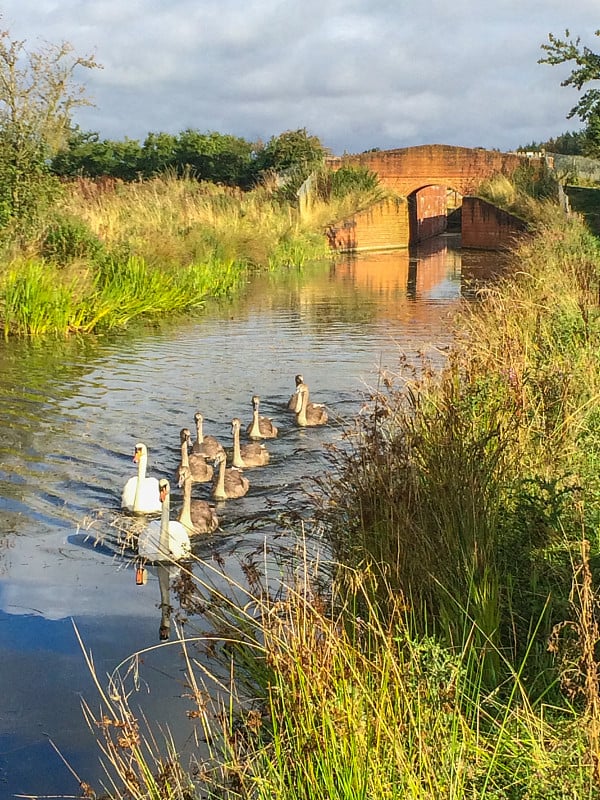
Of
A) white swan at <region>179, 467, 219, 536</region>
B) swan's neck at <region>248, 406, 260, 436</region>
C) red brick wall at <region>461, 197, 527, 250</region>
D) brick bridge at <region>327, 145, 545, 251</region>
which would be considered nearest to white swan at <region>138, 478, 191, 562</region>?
white swan at <region>179, 467, 219, 536</region>

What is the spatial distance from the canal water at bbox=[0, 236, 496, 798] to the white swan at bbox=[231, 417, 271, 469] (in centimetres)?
13

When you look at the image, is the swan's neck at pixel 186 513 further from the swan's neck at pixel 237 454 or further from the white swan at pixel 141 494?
the swan's neck at pixel 237 454

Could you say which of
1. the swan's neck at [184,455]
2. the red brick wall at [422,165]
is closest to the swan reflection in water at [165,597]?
the swan's neck at [184,455]

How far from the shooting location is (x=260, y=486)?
9.56 m

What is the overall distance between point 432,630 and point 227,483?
4787 mm

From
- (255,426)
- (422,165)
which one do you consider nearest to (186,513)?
(255,426)

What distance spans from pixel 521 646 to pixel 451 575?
1.45 ft

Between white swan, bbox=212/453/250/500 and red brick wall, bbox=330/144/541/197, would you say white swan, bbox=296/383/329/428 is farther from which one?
red brick wall, bbox=330/144/541/197

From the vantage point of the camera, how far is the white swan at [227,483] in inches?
357

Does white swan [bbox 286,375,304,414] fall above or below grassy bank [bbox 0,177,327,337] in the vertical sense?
below

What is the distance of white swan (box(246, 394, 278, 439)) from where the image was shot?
435 inches

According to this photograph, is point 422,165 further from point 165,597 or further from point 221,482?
point 165,597

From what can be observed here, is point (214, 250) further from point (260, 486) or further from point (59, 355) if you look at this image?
Result: point (260, 486)

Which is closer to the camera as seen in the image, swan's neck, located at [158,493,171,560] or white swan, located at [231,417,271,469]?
swan's neck, located at [158,493,171,560]
